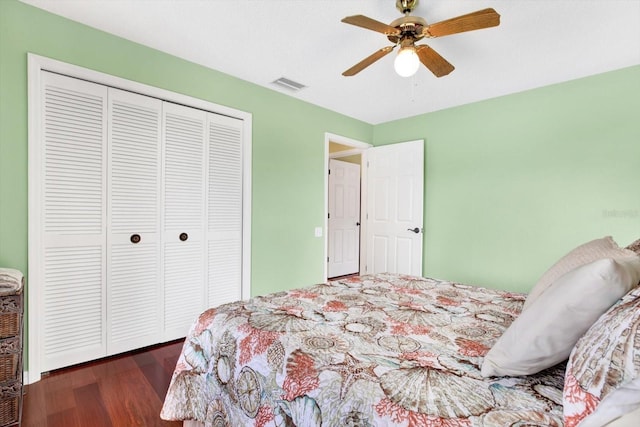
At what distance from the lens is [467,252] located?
3.56m

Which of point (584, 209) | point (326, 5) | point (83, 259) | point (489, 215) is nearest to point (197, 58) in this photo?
point (326, 5)

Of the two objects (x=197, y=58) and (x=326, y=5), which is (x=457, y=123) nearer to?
(x=326, y=5)

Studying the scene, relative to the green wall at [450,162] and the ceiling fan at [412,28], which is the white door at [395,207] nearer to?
the green wall at [450,162]

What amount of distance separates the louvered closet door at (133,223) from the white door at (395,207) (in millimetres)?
2707

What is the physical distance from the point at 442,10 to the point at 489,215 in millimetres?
2241

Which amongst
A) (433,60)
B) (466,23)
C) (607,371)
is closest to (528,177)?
(433,60)

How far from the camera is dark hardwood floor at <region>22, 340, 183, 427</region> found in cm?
167

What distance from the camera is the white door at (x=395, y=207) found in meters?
3.87

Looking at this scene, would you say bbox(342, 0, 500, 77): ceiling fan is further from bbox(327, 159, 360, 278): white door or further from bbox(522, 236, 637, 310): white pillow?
bbox(327, 159, 360, 278): white door

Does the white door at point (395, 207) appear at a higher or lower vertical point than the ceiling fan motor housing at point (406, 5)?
lower

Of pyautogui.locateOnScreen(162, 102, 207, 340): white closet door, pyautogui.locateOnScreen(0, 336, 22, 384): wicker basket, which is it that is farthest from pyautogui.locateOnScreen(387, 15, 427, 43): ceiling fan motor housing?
pyautogui.locateOnScreen(0, 336, 22, 384): wicker basket

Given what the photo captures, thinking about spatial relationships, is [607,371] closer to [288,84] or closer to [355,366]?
[355,366]

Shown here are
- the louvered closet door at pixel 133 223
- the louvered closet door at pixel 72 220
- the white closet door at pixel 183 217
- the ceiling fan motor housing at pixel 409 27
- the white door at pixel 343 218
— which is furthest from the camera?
the white door at pixel 343 218

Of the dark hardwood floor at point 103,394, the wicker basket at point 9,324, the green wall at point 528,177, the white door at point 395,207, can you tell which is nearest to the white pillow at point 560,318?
the dark hardwood floor at point 103,394
